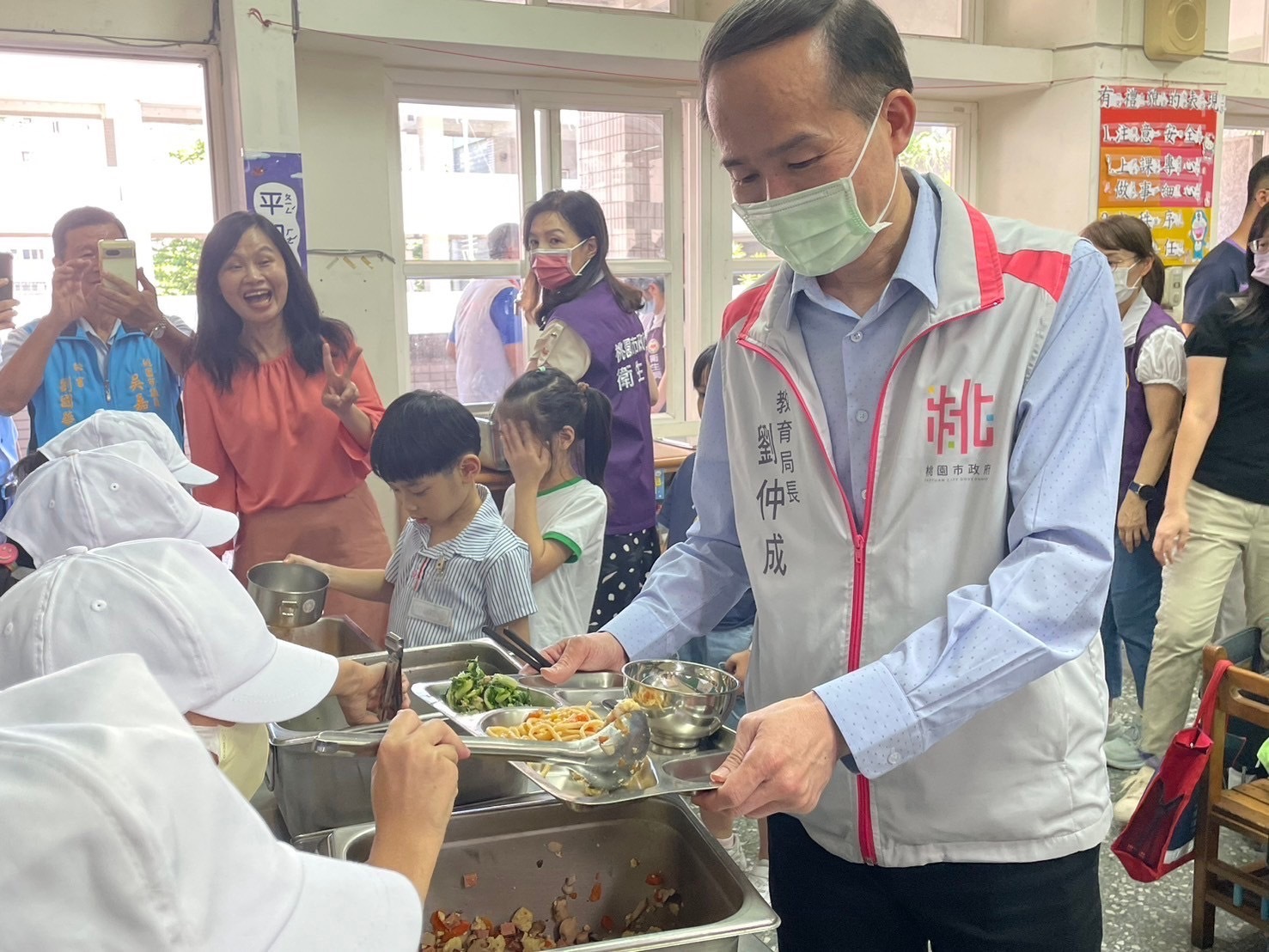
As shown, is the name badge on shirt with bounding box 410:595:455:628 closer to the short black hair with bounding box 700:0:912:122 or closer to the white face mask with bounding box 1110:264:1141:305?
the short black hair with bounding box 700:0:912:122

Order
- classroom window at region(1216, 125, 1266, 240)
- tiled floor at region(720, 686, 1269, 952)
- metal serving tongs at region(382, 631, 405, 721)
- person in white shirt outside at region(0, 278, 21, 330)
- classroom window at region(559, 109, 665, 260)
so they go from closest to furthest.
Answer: metal serving tongs at region(382, 631, 405, 721)
tiled floor at region(720, 686, 1269, 952)
person in white shirt outside at region(0, 278, 21, 330)
classroom window at region(559, 109, 665, 260)
classroom window at region(1216, 125, 1266, 240)

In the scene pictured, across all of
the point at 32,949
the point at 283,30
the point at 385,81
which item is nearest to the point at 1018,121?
the point at 385,81

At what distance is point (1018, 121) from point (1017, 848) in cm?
420

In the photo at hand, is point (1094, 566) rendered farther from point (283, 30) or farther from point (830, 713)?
point (283, 30)

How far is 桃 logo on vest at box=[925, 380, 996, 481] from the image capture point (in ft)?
3.30

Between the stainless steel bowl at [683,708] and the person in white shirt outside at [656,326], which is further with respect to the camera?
the person in white shirt outside at [656,326]

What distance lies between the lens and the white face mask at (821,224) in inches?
41.4

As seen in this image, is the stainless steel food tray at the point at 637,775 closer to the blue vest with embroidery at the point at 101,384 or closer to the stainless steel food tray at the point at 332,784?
the stainless steel food tray at the point at 332,784

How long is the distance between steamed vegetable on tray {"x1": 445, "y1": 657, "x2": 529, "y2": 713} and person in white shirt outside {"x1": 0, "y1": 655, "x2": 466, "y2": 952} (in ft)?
1.96

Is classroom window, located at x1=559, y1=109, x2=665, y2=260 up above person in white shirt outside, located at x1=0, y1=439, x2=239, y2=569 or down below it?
above

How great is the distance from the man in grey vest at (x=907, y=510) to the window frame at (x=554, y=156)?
114 inches

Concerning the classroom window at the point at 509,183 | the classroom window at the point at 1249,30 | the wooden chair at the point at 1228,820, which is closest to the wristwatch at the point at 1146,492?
the wooden chair at the point at 1228,820

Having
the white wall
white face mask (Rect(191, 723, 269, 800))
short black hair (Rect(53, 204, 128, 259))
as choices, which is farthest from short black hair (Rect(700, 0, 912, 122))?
Answer: the white wall

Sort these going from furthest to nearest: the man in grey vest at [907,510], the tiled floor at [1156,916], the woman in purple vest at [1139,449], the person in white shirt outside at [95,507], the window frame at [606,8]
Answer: the window frame at [606,8] < the woman in purple vest at [1139,449] < the tiled floor at [1156,916] < the person in white shirt outside at [95,507] < the man in grey vest at [907,510]
